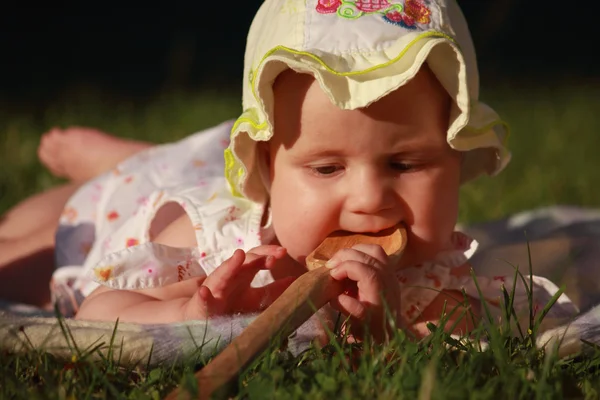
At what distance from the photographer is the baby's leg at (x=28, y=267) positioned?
2896 millimetres

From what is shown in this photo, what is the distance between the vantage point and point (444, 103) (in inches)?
85.8

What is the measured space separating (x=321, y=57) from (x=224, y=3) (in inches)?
341

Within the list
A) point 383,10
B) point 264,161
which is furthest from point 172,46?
point 383,10

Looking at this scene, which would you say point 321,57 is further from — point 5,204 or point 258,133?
point 5,204

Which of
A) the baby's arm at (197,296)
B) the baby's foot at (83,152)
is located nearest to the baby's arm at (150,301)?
the baby's arm at (197,296)

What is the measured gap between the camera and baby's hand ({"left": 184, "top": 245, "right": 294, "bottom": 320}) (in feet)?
6.59

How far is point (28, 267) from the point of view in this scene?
297cm

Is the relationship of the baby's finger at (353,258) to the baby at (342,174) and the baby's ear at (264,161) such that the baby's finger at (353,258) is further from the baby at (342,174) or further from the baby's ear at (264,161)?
the baby's ear at (264,161)

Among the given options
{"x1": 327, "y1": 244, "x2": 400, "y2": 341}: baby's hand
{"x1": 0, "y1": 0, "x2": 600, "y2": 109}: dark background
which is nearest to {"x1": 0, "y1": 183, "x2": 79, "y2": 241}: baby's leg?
{"x1": 327, "y1": 244, "x2": 400, "y2": 341}: baby's hand

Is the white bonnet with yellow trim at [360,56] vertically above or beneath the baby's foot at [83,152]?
above

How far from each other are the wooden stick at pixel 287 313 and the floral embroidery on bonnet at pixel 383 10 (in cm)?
49

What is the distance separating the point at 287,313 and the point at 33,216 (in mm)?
1700

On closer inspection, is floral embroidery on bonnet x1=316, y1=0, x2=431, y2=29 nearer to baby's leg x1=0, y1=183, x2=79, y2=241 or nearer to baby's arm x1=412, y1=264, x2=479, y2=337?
baby's arm x1=412, y1=264, x2=479, y2=337

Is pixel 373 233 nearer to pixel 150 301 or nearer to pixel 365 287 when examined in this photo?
pixel 365 287
